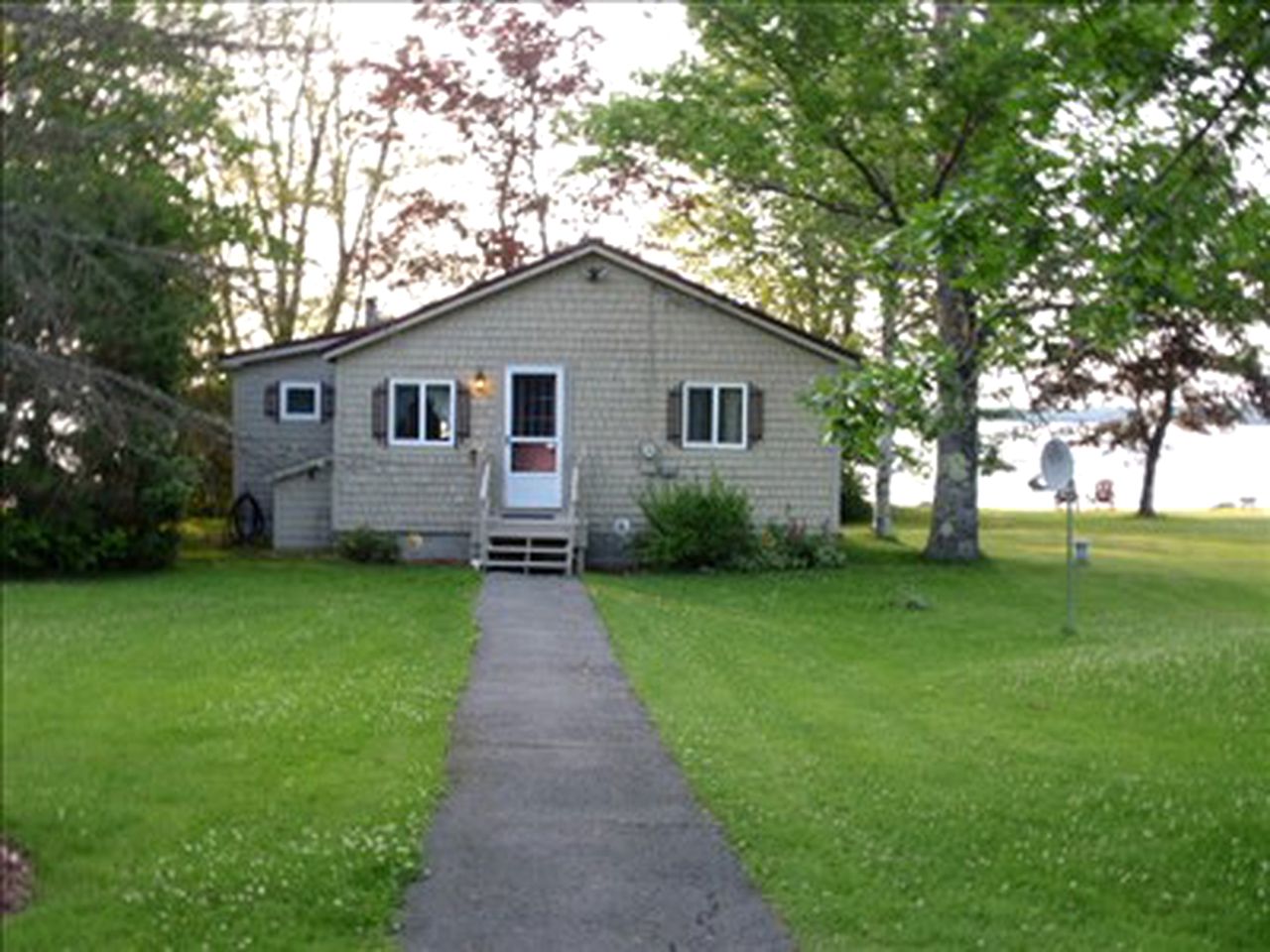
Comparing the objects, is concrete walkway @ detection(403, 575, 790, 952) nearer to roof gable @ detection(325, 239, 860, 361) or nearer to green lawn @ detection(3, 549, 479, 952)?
green lawn @ detection(3, 549, 479, 952)

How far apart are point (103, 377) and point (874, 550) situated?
25566 mm

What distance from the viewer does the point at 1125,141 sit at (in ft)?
30.3

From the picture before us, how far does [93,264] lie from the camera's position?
210 inches

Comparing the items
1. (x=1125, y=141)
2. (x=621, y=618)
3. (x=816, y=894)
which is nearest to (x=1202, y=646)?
(x=621, y=618)

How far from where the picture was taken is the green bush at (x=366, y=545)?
82.5 ft

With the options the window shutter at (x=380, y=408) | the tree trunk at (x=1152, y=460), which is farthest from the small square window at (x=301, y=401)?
the tree trunk at (x=1152, y=460)

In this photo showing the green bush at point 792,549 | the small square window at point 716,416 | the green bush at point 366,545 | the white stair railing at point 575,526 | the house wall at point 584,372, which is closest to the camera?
the white stair railing at point 575,526

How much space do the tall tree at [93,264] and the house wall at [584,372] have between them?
1952cm

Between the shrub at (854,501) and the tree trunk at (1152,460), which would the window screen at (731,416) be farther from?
the tree trunk at (1152,460)

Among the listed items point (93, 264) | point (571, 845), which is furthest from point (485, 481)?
point (93, 264)

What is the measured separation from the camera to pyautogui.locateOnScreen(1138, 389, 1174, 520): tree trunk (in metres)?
47.0

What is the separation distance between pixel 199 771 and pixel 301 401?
2210 cm

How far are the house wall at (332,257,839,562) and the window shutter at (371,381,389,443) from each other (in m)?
0.13

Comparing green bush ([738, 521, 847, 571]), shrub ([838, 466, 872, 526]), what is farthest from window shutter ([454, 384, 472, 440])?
shrub ([838, 466, 872, 526])
